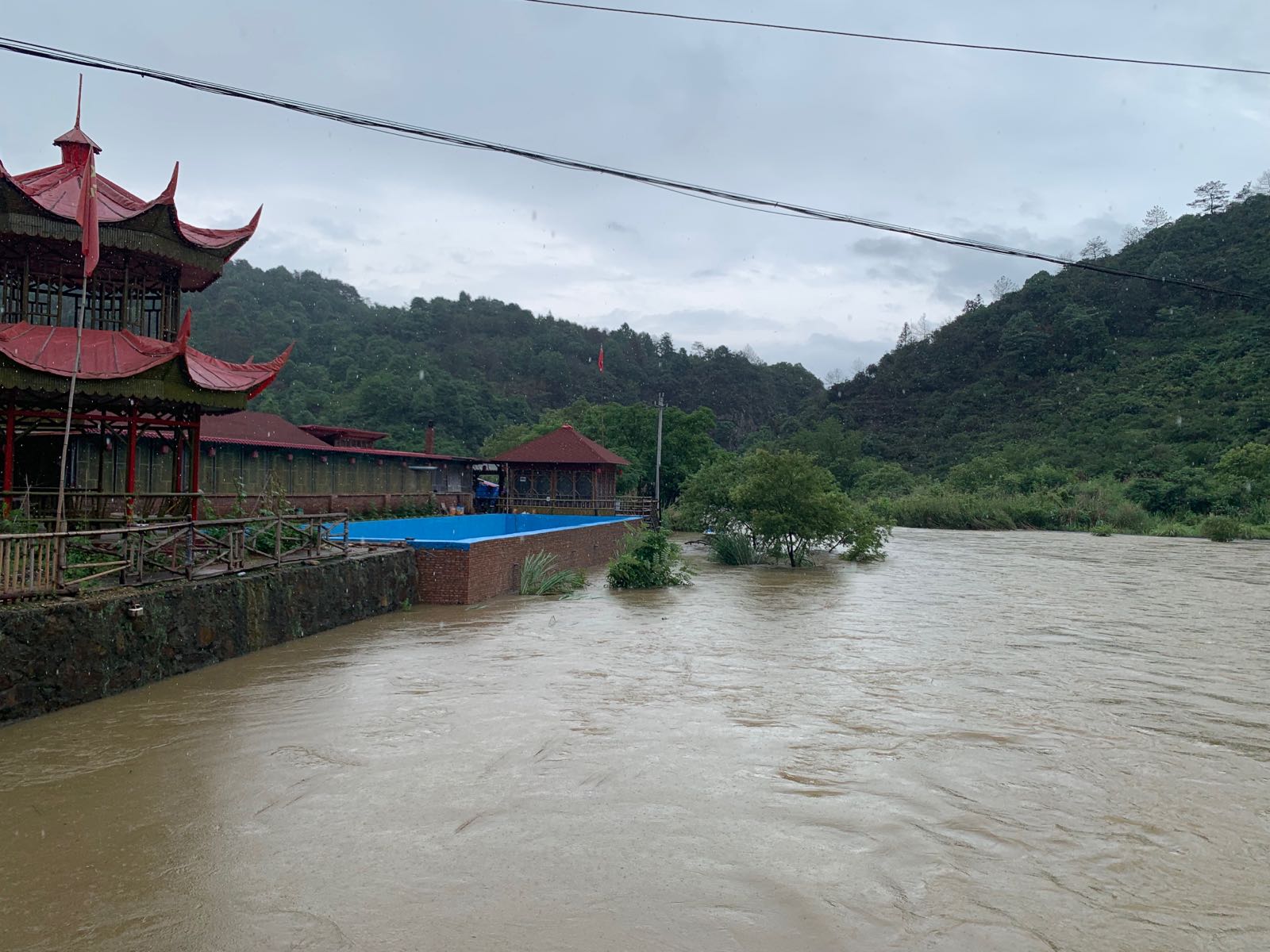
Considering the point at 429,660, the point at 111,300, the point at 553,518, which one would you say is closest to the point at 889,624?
the point at 429,660

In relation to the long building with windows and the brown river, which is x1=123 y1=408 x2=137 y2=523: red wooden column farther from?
the brown river

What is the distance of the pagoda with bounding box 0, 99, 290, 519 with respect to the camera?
1255 centimetres

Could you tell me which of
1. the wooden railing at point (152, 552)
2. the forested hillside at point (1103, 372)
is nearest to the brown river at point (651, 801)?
the wooden railing at point (152, 552)

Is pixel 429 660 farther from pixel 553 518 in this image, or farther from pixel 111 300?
pixel 553 518

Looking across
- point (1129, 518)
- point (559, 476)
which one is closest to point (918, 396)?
point (1129, 518)

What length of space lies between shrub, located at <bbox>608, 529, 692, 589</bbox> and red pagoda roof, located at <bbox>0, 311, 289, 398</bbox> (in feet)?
28.2

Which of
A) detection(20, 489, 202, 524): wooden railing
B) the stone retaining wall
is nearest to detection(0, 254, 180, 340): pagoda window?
detection(20, 489, 202, 524): wooden railing

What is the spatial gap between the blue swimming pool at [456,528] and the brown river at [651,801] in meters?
4.43

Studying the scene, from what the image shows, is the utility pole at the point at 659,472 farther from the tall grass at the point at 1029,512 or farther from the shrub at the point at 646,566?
the shrub at the point at 646,566

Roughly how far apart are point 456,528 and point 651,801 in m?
20.9

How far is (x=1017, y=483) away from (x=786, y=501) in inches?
1261

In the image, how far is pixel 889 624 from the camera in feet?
50.5

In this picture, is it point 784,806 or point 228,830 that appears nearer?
point 228,830

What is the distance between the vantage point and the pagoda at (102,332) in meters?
12.5
